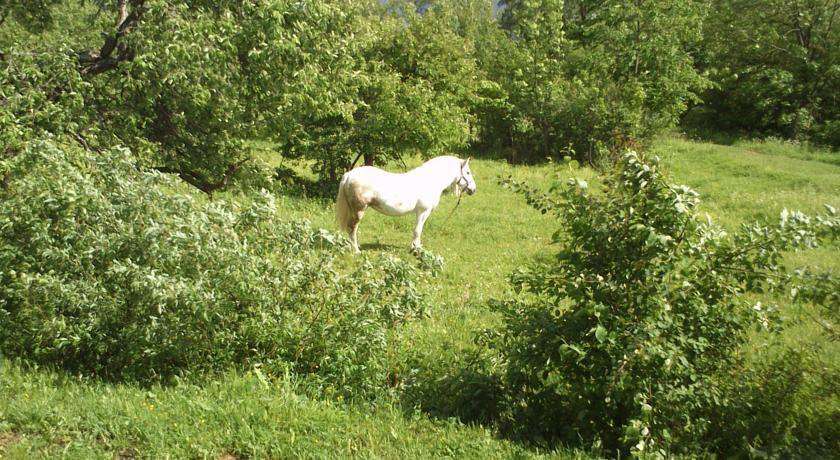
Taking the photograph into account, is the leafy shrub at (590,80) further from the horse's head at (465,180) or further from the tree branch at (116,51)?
the tree branch at (116,51)

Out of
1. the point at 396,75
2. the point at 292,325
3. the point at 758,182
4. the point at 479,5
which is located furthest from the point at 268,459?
the point at 479,5

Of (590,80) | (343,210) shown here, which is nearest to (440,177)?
(343,210)

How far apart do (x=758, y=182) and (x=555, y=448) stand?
1811cm

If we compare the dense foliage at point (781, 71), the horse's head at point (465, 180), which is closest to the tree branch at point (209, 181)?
the horse's head at point (465, 180)

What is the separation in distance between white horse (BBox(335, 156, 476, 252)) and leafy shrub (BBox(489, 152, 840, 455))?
22.5ft

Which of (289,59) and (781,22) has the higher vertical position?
(781,22)

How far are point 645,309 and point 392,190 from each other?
7.81 metres

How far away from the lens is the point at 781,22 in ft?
106

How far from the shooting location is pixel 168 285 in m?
4.98

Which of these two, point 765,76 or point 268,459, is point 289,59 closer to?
point 268,459

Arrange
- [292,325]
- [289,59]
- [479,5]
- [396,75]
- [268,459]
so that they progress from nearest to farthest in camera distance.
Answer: [268,459]
[292,325]
[289,59]
[396,75]
[479,5]

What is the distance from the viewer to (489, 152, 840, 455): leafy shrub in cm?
455

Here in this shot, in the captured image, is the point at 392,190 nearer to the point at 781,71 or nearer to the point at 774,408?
the point at 774,408

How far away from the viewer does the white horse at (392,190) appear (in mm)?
11719
